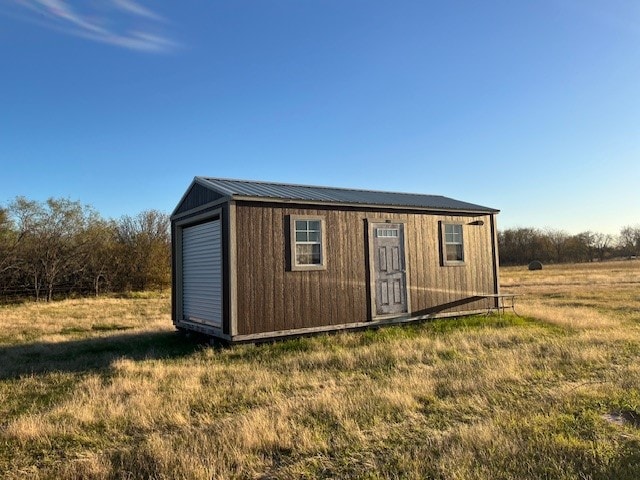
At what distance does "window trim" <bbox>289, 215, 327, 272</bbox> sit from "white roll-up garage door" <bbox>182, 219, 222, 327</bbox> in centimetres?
158

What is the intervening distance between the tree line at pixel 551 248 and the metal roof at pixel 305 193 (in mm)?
65602

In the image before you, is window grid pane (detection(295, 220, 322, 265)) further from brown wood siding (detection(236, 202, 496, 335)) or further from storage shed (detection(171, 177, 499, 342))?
brown wood siding (detection(236, 202, 496, 335))

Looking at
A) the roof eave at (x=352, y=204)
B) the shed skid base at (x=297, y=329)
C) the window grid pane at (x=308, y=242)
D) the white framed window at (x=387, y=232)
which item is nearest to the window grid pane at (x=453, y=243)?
the roof eave at (x=352, y=204)

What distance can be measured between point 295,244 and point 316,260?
707 millimetres

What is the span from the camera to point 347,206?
11867mm

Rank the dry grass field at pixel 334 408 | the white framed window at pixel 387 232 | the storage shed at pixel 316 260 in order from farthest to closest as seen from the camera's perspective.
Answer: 1. the white framed window at pixel 387 232
2. the storage shed at pixel 316 260
3. the dry grass field at pixel 334 408

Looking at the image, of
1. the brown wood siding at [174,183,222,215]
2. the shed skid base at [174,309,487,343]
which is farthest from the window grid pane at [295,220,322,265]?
the brown wood siding at [174,183,222,215]

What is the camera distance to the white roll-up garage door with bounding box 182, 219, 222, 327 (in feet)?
36.3

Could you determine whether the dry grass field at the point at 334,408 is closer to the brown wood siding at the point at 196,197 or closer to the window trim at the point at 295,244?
the window trim at the point at 295,244

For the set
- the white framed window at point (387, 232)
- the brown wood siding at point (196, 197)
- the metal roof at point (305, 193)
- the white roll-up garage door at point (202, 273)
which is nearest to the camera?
the metal roof at point (305, 193)

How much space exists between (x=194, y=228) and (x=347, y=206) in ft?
13.5

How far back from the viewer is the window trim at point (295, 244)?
10.9 m

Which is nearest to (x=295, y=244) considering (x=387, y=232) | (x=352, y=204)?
(x=352, y=204)

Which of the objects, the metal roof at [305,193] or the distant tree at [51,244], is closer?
the metal roof at [305,193]
